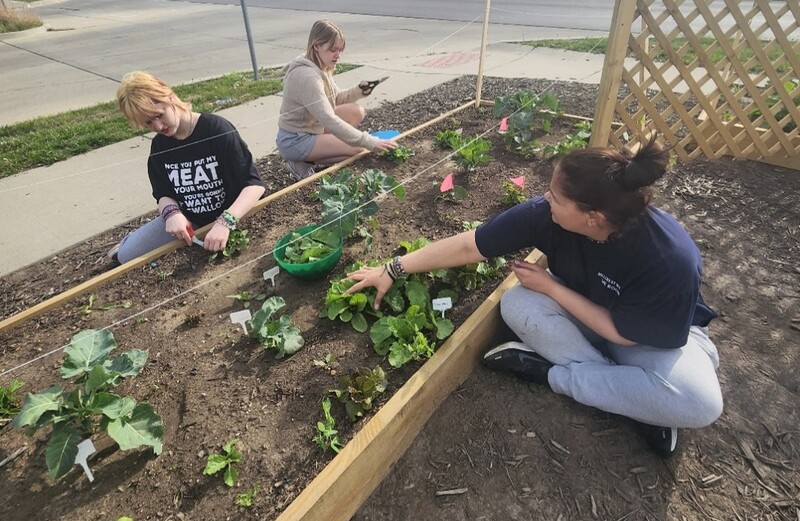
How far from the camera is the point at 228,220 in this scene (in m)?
2.65

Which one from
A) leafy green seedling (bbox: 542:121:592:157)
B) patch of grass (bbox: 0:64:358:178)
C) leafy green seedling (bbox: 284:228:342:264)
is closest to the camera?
leafy green seedling (bbox: 284:228:342:264)

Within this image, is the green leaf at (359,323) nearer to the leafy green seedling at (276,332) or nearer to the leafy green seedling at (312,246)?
the leafy green seedling at (276,332)

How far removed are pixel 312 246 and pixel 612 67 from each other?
7.26 feet

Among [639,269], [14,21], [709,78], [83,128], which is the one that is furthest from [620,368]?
[14,21]

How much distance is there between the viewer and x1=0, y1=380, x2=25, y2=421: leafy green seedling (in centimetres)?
180

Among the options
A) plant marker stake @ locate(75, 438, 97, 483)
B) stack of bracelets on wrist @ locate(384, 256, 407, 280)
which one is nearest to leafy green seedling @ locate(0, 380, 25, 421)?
plant marker stake @ locate(75, 438, 97, 483)

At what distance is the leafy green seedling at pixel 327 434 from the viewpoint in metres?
1.65

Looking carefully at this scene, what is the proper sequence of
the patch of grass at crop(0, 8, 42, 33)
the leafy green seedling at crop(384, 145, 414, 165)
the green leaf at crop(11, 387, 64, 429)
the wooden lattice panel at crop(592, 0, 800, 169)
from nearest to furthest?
the green leaf at crop(11, 387, 64, 429) → the wooden lattice panel at crop(592, 0, 800, 169) → the leafy green seedling at crop(384, 145, 414, 165) → the patch of grass at crop(0, 8, 42, 33)

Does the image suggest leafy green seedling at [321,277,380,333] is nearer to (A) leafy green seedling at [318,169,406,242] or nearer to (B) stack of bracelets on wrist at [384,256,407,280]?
(B) stack of bracelets on wrist at [384,256,407,280]

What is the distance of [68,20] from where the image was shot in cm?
1365

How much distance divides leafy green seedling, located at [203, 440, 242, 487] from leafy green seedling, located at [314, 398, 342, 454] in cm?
27

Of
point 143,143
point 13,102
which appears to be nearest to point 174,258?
point 143,143

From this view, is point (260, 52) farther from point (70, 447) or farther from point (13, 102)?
point (70, 447)

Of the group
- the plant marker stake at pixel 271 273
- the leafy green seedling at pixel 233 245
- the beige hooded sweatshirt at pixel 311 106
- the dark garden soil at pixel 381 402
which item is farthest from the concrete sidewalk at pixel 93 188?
the plant marker stake at pixel 271 273
